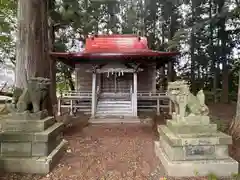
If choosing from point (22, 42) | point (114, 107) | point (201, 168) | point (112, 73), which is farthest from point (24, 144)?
point (112, 73)

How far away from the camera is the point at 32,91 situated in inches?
185

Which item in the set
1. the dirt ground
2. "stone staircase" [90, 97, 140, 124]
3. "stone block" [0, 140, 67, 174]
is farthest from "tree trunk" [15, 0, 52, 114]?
"stone staircase" [90, 97, 140, 124]

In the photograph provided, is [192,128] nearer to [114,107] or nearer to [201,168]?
[201,168]

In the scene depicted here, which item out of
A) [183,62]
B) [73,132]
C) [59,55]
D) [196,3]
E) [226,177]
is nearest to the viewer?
[226,177]

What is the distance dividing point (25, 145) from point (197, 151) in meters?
3.17

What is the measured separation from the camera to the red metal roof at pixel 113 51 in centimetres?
1170

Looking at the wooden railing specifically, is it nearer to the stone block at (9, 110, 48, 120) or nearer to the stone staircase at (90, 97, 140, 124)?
the stone staircase at (90, 97, 140, 124)

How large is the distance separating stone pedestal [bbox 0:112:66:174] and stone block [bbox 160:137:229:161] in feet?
7.65

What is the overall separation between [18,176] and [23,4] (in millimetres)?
5117

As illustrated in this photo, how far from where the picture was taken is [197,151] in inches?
167

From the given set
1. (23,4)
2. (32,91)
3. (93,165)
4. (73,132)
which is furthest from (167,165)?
(23,4)

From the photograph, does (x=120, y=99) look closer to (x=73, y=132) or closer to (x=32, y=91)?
(x=73, y=132)

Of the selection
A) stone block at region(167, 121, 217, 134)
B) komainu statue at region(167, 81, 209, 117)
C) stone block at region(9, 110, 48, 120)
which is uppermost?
komainu statue at region(167, 81, 209, 117)

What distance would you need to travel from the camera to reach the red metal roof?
38.4 ft
